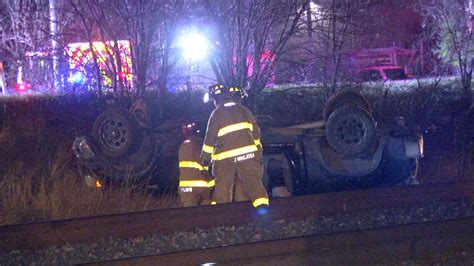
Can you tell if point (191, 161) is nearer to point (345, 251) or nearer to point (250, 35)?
point (345, 251)

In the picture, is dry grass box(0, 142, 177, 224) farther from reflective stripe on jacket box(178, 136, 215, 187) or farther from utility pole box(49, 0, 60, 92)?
utility pole box(49, 0, 60, 92)

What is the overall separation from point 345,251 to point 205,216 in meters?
2.41

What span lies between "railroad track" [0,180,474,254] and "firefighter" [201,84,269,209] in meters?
0.53

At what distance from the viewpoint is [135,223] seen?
28.0 feet

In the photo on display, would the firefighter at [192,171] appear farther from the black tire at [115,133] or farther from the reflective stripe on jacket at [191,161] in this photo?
A: the black tire at [115,133]

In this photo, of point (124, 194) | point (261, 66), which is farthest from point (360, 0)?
point (124, 194)

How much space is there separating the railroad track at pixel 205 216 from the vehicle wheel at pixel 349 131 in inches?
26.3

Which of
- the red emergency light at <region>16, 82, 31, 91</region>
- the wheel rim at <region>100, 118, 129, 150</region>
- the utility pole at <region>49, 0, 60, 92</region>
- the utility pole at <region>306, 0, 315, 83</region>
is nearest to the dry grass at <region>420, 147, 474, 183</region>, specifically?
the utility pole at <region>306, 0, 315, 83</region>

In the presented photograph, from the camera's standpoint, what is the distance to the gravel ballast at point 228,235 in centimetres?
773

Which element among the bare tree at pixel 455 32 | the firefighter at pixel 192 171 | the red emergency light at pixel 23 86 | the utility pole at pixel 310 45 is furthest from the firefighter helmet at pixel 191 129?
the red emergency light at pixel 23 86

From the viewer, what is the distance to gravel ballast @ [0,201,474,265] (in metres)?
7.73

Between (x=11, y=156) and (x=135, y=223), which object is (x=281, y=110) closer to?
(x=11, y=156)

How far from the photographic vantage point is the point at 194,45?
49.9 ft

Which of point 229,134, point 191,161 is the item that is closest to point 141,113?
point 191,161
